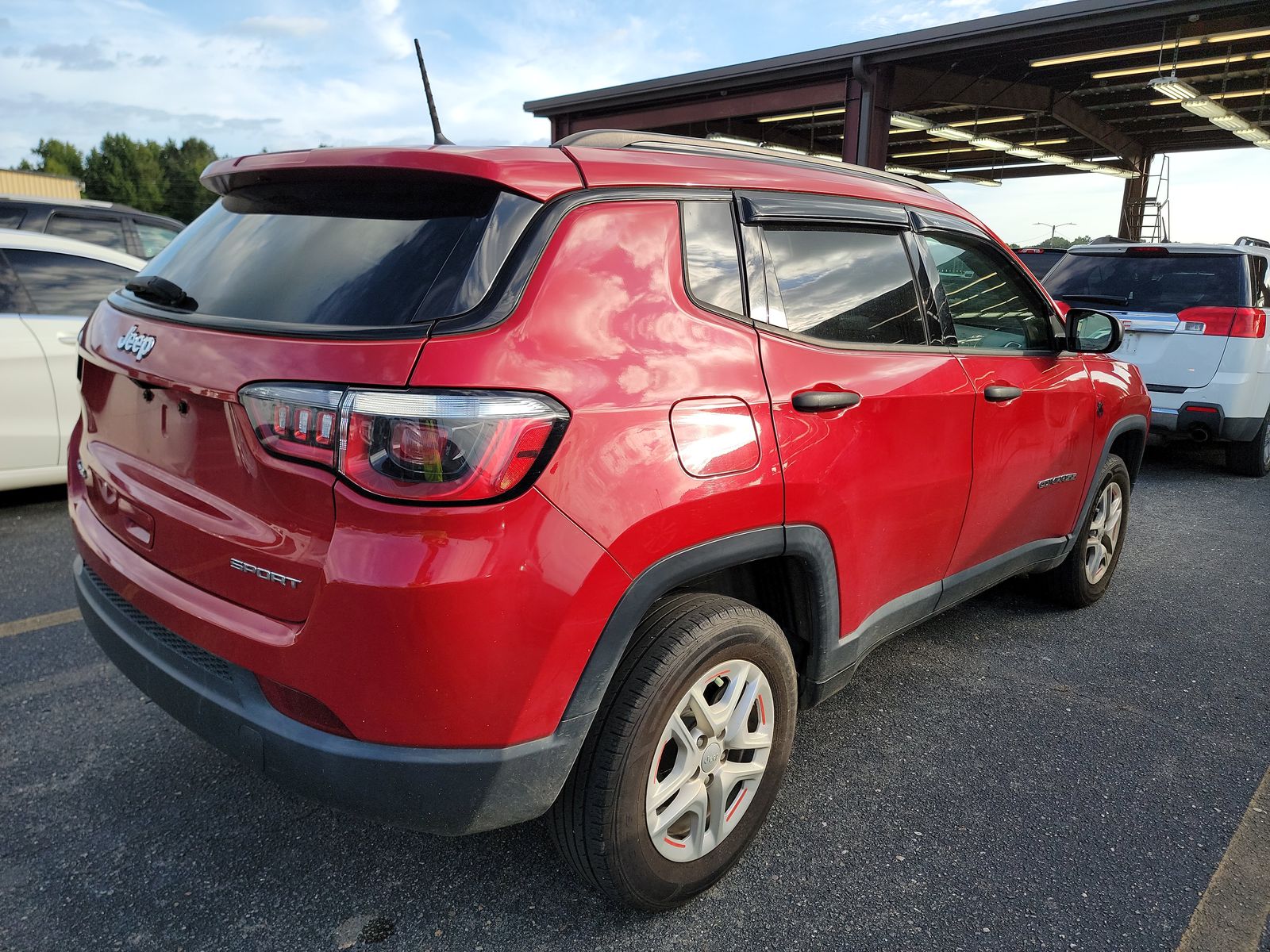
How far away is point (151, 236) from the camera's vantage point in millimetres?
7484

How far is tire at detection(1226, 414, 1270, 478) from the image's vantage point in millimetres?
6898

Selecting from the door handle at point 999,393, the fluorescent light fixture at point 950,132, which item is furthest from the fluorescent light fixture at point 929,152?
the door handle at point 999,393

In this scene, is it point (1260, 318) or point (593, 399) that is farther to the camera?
point (1260, 318)

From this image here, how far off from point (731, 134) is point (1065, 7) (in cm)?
797

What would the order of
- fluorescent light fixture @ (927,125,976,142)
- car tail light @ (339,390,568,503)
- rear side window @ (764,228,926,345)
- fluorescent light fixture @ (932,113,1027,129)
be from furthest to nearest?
fluorescent light fixture @ (932,113,1027,129) < fluorescent light fixture @ (927,125,976,142) < rear side window @ (764,228,926,345) < car tail light @ (339,390,568,503)

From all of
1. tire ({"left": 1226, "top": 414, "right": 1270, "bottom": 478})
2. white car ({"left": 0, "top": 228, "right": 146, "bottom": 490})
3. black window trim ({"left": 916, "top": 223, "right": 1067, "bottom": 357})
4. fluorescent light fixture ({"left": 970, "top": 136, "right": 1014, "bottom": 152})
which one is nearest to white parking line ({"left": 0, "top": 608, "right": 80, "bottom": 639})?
white car ({"left": 0, "top": 228, "right": 146, "bottom": 490})

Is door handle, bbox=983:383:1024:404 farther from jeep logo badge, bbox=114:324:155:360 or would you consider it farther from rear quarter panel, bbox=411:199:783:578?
jeep logo badge, bbox=114:324:155:360

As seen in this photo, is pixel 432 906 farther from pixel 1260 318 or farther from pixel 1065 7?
pixel 1065 7

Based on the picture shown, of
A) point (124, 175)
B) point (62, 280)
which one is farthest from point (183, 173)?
point (62, 280)

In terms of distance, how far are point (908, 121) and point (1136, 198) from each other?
419 inches

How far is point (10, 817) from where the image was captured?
238cm

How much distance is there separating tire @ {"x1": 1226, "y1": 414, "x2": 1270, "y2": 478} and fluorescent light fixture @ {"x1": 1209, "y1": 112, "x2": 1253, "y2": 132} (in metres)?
10.4

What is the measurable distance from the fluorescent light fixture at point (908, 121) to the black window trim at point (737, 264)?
1324cm

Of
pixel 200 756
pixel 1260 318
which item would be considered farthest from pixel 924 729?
pixel 1260 318
